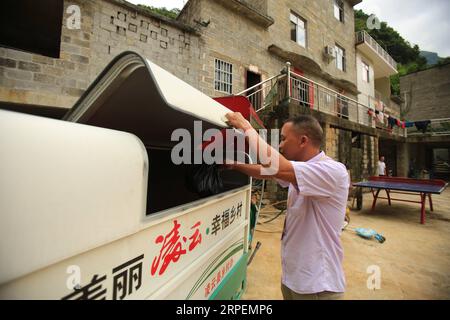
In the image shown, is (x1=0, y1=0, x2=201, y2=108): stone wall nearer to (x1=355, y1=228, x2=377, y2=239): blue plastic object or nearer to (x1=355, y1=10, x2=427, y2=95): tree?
(x1=355, y1=228, x2=377, y2=239): blue plastic object

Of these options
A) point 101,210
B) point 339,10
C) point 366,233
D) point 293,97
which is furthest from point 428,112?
point 101,210

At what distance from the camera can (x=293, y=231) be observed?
5.15ft

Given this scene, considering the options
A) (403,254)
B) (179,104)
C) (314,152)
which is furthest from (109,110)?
(403,254)

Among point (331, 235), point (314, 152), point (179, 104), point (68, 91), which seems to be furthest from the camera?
point (68, 91)

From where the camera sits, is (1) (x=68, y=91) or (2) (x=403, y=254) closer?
(2) (x=403, y=254)

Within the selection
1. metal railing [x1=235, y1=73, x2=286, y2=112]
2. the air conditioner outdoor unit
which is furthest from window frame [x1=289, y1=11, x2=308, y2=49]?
metal railing [x1=235, y1=73, x2=286, y2=112]

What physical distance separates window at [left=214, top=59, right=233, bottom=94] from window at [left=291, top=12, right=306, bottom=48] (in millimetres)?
5751

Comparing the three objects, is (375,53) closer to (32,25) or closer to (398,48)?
(398,48)

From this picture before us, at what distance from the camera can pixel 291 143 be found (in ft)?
5.29

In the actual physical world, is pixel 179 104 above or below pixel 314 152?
above

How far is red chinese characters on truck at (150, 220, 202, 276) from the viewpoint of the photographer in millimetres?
1201

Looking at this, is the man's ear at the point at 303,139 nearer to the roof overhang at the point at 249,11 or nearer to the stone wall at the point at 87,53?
the stone wall at the point at 87,53
